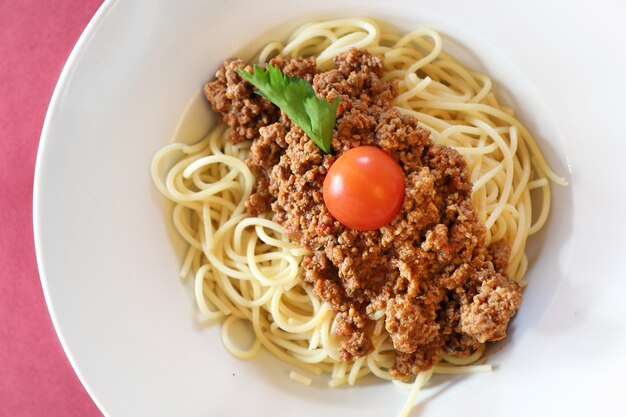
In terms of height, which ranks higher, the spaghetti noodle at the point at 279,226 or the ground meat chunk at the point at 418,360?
the spaghetti noodle at the point at 279,226

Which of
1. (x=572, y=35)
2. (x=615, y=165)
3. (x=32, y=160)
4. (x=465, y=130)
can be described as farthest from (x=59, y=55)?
(x=615, y=165)

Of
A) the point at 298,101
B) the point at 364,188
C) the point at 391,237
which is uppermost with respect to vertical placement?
the point at 298,101

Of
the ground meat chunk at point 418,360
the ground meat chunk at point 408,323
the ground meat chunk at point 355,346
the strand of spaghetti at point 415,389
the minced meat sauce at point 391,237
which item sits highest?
the minced meat sauce at point 391,237

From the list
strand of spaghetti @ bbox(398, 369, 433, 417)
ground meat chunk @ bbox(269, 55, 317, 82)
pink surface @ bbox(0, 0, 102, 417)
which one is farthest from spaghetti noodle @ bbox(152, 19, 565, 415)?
pink surface @ bbox(0, 0, 102, 417)

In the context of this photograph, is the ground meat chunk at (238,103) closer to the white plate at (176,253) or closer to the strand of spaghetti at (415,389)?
the white plate at (176,253)

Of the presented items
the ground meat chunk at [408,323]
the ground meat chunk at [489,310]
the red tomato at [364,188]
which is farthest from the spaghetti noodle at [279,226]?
the red tomato at [364,188]

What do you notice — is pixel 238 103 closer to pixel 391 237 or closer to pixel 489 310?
pixel 391 237

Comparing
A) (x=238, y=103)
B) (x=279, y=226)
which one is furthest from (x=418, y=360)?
(x=238, y=103)
